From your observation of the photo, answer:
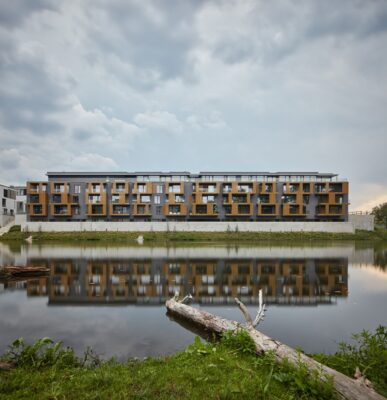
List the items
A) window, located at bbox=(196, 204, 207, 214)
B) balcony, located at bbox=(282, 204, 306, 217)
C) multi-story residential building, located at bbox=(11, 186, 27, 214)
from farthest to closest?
multi-story residential building, located at bbox=(11, 186, 27, 214), window, located at bbox=(196, 204, 207, 214), balcony, located at bbox=(282, 204, 306, 217)

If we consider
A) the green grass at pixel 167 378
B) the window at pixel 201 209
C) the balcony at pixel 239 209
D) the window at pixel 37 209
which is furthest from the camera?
the window at pixel 201 209

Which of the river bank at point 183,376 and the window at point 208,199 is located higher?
the window at point 208,199

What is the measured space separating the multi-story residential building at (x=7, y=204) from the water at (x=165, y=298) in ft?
194

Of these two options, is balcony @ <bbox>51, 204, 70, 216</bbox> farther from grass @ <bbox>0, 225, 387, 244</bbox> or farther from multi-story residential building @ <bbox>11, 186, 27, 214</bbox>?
multi-story residential building @ <bbox>11, 186, 27, 214</bbox>

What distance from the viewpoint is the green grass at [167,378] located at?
4.65 metres

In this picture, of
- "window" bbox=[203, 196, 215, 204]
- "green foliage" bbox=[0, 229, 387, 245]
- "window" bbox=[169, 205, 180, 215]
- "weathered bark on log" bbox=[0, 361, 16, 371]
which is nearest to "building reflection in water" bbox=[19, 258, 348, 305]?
"weathered bark on log" bbox=[0, 361, 16, 371]

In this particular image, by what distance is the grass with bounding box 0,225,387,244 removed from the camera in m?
50.0

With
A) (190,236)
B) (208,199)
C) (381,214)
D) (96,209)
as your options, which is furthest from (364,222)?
(96,209)

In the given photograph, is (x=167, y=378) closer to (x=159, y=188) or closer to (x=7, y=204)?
(x=159, y=188)

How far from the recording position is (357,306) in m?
11.4

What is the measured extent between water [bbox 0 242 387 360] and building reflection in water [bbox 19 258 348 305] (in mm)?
55

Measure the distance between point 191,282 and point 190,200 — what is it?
47758 millimetres

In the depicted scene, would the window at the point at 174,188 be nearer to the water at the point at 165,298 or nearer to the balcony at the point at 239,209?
the balcony at the point at 239,209

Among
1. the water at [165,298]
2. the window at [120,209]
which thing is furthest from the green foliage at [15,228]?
the water at [165,298]
